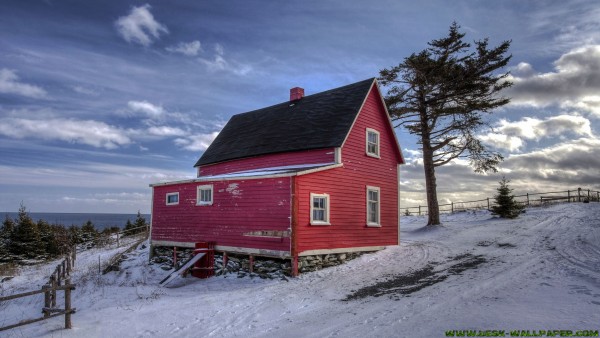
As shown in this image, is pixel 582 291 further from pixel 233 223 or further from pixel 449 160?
pixel 449 160

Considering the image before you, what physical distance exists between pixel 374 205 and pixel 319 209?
4511mm

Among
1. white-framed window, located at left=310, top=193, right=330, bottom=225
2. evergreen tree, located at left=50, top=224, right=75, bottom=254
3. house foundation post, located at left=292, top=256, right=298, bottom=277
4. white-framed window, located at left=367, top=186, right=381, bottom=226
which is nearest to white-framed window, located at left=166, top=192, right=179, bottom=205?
white-framed window, located at left=310, top=193, right=330, bottom=225

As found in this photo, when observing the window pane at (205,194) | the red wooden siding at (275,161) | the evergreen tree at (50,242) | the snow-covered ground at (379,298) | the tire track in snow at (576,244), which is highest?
the red wooden siding at (275,161)

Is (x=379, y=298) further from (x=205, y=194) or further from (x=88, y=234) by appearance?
(x=88, y=234)

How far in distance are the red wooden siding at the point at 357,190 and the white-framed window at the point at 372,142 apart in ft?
0.89

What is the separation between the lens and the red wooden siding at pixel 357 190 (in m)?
16.3

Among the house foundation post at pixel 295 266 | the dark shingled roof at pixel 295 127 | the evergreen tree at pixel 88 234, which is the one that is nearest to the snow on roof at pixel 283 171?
the dark shingled roof at pixel 295 127

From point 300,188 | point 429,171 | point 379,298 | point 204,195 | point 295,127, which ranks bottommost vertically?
point 379,298

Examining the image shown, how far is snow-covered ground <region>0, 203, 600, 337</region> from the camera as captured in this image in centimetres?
888

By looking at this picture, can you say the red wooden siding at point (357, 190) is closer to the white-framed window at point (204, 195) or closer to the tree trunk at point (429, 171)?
the white-framed window at point (204, 195)

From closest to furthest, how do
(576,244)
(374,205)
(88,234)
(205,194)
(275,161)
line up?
1. (576,244)
2. (205,194)
3. (275,161)
4. (374,205)
5. (88,234)

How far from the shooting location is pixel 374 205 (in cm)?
2028

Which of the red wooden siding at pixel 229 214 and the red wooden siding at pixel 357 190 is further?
the red wooden siding at pixel 357 190

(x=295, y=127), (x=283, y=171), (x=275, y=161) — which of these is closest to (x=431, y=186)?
(x=295, y=127)
